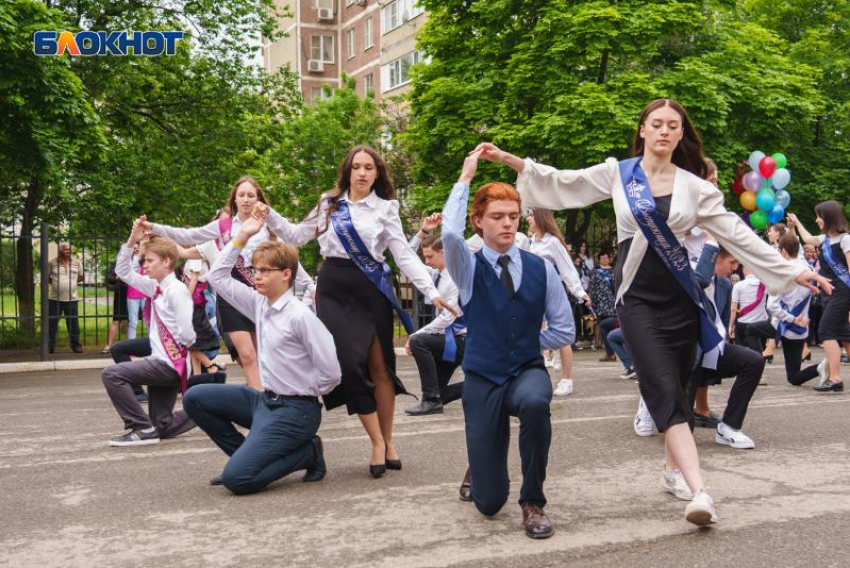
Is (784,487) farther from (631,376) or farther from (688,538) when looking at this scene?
(631,376)

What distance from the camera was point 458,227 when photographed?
4625 millimetres

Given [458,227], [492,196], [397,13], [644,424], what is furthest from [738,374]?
[397,13]

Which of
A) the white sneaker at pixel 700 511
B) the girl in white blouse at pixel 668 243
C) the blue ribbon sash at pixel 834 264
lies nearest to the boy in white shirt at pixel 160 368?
the girl in white blouse at pixel 668 243

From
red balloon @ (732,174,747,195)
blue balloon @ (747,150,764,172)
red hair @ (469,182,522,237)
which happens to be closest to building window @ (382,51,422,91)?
red balloon @ (732,174,747,195)

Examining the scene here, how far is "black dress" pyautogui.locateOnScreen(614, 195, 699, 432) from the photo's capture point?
509 centimetres

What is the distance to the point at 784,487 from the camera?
5.89 metres

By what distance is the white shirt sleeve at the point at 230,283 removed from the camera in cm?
656

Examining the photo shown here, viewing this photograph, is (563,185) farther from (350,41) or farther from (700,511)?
(350,41)

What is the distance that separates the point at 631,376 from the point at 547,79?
1299 cm

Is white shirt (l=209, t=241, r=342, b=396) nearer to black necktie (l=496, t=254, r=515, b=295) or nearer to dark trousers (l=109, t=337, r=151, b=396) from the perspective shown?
black necktie (l=496, t=254, r=515, b=295)

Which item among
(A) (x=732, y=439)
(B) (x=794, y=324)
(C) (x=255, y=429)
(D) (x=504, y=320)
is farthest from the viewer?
(B) (x=794, y=324)

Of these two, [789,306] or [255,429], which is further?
[789,306]

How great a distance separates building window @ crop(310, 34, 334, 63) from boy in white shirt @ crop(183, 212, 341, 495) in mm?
53086

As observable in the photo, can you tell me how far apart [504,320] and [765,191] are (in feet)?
58.3
